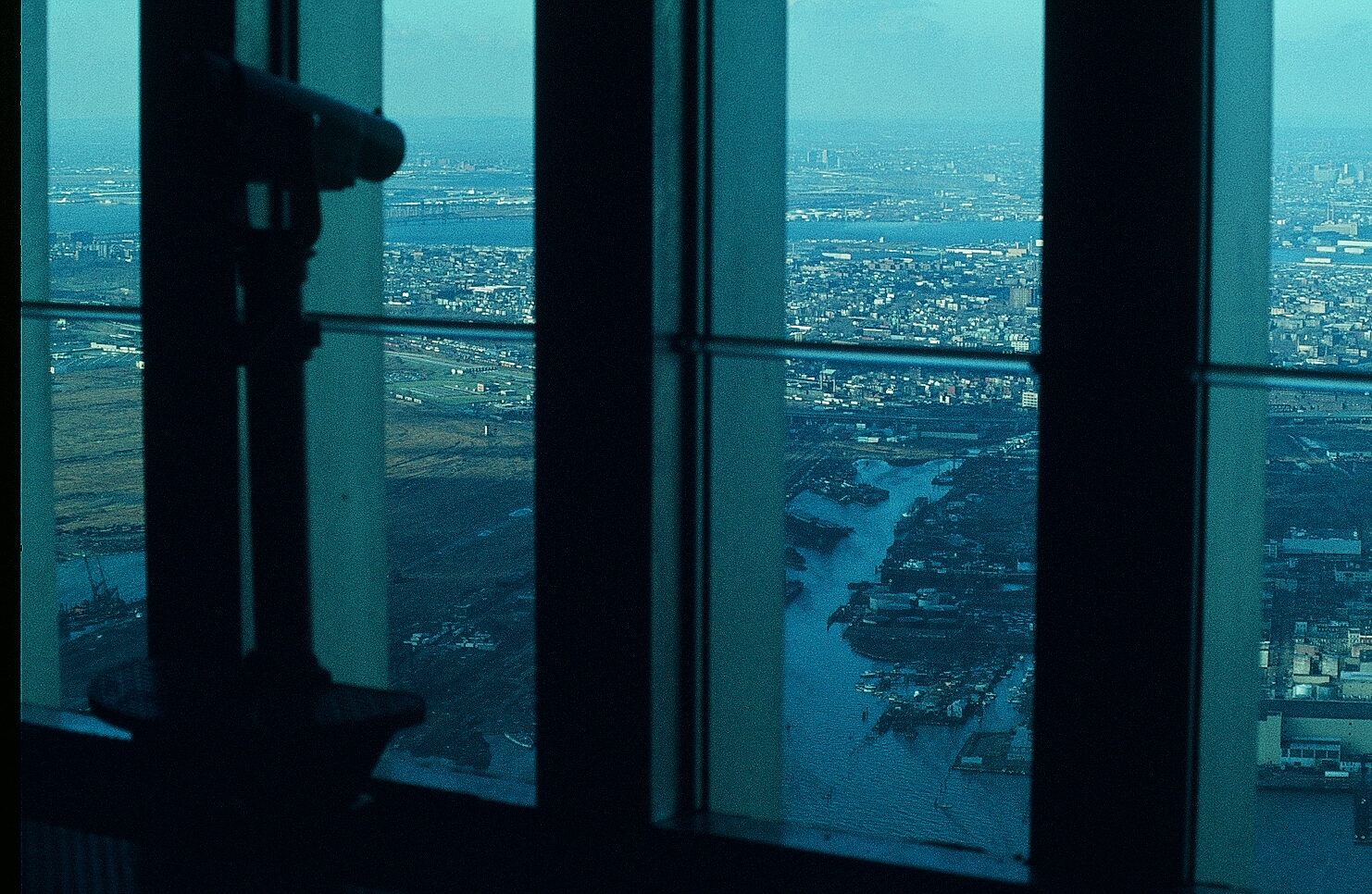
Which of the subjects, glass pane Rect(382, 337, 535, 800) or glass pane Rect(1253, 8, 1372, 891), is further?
glass pane Rect(382, 337, 535, 800)

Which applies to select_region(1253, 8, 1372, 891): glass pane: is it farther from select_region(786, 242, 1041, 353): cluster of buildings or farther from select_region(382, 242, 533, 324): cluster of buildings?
select_region(382, 242, 533, 324): cluster of buildings

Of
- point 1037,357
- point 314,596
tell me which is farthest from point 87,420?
point 1037,357

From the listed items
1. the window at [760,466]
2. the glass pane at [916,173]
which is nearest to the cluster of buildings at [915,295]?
the glass pane at [916,173]

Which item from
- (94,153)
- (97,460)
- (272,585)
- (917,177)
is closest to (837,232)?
(917,177)

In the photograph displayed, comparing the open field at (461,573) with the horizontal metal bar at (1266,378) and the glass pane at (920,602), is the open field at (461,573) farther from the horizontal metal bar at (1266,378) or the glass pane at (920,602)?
the horizontal metal bar at (1266,378)

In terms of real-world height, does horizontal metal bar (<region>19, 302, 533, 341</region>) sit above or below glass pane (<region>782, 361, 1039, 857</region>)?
above

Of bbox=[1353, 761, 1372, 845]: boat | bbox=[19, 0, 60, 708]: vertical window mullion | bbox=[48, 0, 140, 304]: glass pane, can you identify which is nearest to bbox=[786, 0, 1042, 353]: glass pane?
bbox=[1353, 761, 1372, 845]: boat

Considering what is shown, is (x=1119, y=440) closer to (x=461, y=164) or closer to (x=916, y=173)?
→ (x=916, y=173)
